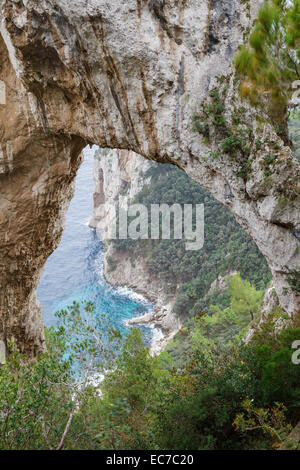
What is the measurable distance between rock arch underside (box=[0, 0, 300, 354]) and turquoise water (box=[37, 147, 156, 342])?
28.1m

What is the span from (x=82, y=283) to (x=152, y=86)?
123ft

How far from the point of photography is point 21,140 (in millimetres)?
9555

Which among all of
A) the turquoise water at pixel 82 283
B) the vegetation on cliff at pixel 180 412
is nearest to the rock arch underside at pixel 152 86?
the vegetation on cliff at pixel 180 412

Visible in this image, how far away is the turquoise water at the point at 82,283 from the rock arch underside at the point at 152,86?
28105 mm

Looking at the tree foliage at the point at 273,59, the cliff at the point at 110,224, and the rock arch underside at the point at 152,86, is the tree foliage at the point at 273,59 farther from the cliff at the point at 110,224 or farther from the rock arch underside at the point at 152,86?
the cliff at the point at 110,224

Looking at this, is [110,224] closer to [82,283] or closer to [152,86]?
[82,283]

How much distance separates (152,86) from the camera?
739cm

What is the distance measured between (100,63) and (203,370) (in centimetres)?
725

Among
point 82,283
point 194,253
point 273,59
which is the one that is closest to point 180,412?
point 273,59

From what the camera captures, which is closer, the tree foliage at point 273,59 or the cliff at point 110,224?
the tree foliage at point 273,59

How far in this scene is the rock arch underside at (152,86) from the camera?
6.73 metres

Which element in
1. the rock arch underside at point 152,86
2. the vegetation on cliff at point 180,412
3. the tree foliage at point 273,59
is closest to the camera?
the tree foliage at point 273,59
